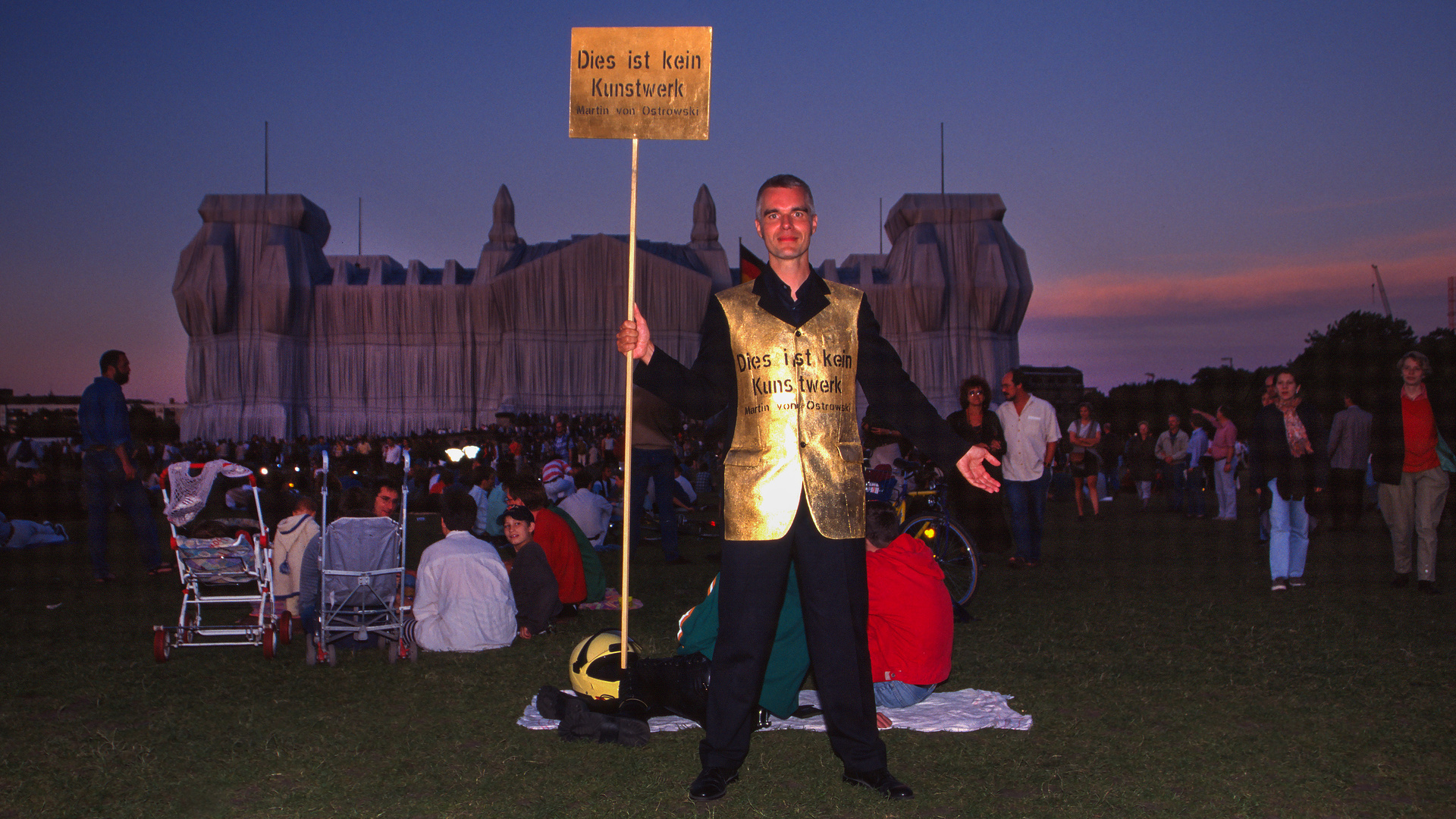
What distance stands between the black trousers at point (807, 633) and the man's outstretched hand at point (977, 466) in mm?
394

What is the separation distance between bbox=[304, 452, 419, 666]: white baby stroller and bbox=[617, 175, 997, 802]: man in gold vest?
2948 millimetres

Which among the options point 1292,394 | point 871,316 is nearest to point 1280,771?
point 871,316

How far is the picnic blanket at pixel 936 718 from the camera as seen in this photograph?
392cm

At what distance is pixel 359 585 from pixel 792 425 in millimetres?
3490

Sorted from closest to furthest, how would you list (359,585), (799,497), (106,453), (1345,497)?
(799,497) → (359,585) → (106,453) → (1345,497)

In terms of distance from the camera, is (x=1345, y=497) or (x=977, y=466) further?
(x=1345, y=497)

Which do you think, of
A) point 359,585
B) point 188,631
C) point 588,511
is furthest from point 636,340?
point 588,511

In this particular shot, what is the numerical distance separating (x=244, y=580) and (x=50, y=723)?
2181 mm

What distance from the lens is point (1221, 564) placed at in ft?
29.4

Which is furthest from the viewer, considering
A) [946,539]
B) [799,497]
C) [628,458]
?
[946,539]

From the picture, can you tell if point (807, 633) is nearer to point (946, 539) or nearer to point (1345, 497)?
point (946, 539)

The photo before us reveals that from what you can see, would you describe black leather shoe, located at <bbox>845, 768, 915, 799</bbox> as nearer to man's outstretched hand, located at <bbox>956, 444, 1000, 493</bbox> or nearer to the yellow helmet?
man's outstretched hand, located at <bbox>956, 444, 1000, 493</bbox>

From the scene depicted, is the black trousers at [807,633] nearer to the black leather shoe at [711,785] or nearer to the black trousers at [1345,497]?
the black leather shoe at [711,785]

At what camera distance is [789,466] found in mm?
3037
